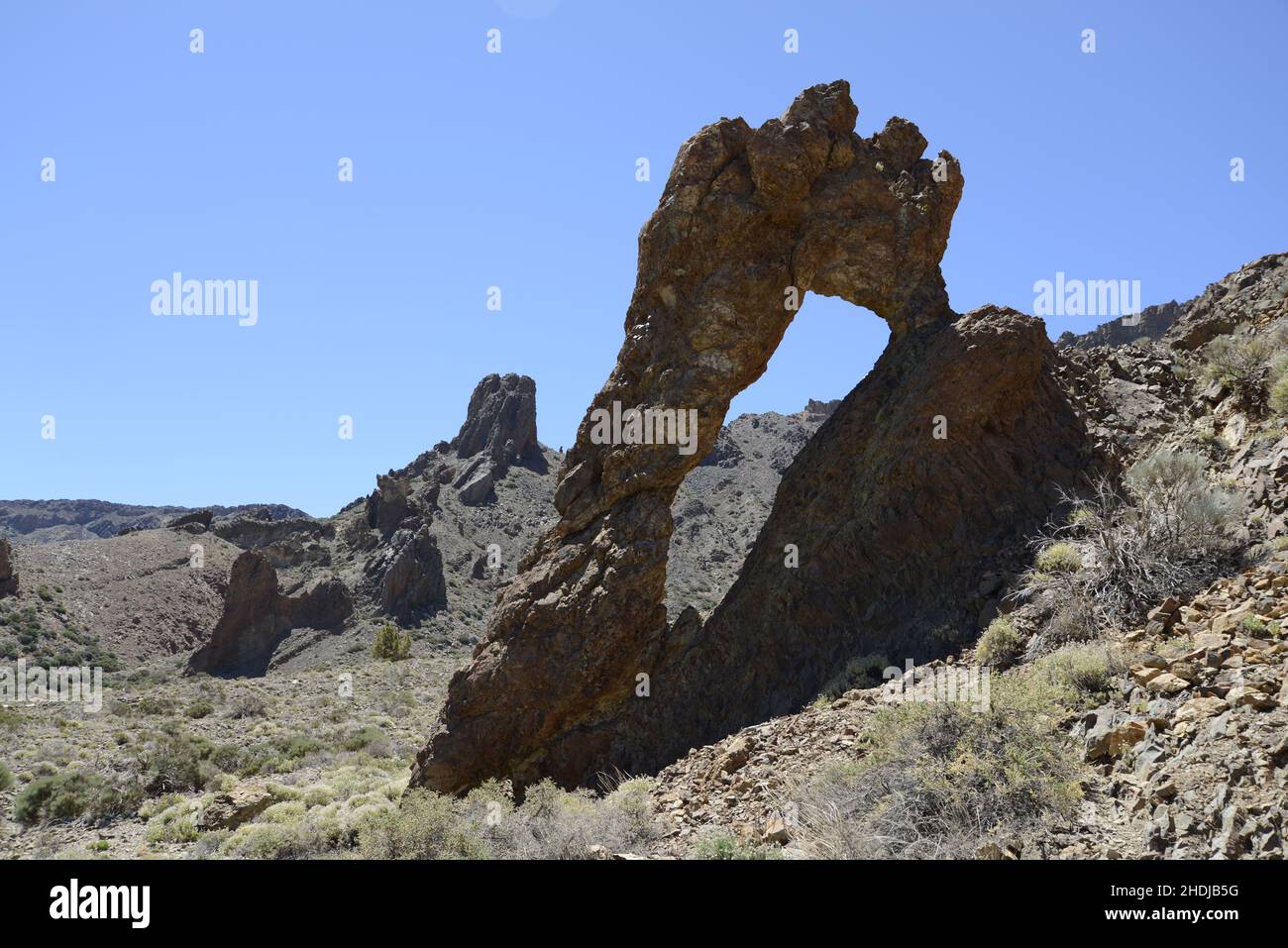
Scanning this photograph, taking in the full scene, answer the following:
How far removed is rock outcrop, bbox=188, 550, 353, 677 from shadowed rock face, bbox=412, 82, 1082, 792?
4455cm

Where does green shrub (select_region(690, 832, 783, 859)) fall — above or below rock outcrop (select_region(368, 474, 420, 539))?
below

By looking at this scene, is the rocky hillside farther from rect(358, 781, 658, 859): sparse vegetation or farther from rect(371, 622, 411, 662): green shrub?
rect(358, 781, 658, 859): sparse vegetation

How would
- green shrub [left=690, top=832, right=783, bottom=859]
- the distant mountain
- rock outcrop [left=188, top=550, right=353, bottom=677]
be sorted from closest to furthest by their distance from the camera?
green shrub [left=690, top=832, right=783, bottom=859]
rock outcrop [left=188, top=550, right=353, bottom=677]
the distant mountain

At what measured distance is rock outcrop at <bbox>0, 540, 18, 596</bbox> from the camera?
5084 centimetres

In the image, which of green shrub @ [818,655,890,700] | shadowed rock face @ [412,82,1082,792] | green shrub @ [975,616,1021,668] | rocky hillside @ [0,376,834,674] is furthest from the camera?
rocky hillside @ [0,376,834,674]

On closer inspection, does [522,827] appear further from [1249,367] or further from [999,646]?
[1249,367]

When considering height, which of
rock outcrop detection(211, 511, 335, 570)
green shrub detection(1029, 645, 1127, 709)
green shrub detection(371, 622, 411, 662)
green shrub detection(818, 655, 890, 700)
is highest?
rock outcrop detection(211, 511, 335, 570)

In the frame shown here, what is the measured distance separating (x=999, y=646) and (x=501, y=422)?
74.2 m

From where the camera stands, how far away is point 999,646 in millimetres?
9414

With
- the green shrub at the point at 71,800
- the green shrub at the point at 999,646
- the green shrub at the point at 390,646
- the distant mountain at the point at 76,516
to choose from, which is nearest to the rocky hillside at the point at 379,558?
the green shrub at the point at 390,646

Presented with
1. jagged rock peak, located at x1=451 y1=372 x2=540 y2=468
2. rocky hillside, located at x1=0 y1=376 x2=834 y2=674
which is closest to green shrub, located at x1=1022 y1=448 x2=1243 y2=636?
rocky hillside, located at x1=0 y1=376 x2=834 y2=674

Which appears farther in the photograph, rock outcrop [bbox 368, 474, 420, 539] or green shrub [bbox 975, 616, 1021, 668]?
rock outcrop [bbox 368, 474, 420, 539]

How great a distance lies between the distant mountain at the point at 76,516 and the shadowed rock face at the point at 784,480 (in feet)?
452
